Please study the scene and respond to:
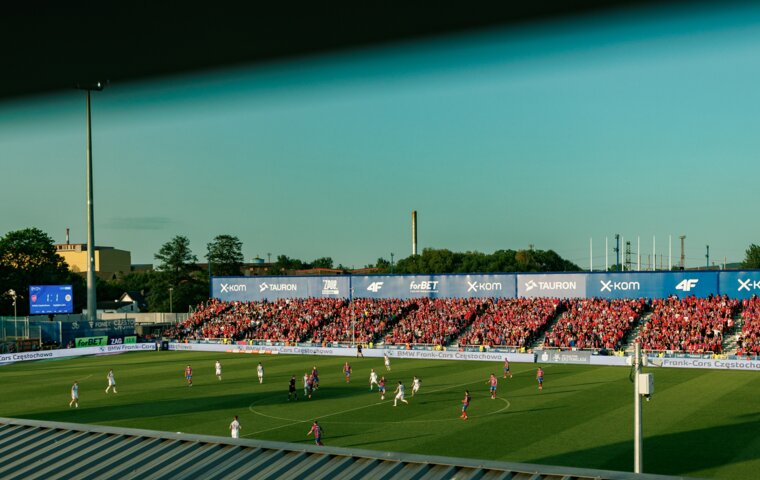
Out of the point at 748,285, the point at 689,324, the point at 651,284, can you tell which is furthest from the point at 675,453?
the point at 651,284

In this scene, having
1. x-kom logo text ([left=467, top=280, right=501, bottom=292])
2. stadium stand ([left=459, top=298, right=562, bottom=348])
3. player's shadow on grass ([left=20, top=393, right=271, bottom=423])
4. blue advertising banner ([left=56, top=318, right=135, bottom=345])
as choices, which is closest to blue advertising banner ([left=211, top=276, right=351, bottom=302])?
blue advertising banner ([left=56, top=318, right=135, bottom=345])

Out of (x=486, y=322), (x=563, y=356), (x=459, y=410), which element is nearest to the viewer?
(x=459, y=410)

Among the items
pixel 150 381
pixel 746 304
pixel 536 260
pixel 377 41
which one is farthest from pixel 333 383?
pixel 536 260

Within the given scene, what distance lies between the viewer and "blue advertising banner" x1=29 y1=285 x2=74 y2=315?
239 feet

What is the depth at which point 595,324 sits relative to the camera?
61.5 m

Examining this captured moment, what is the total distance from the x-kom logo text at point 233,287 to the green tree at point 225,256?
6971 cm

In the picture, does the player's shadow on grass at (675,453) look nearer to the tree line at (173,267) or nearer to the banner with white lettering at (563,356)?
the banner with white lettering at (563,356)

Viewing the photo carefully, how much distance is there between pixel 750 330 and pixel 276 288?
4996 cm

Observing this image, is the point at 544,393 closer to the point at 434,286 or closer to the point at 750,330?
the point at 750,330

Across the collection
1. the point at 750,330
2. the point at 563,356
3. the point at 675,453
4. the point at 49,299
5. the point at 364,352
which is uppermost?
the point at 49,299

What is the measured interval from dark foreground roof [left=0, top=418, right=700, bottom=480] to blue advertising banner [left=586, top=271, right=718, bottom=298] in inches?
2333

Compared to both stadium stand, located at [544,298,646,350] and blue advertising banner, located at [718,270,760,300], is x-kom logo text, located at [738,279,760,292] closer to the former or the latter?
blue advertising banner, located at [718,270,760,300]

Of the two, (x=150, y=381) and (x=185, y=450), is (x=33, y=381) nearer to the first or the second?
(x=150, y=381)

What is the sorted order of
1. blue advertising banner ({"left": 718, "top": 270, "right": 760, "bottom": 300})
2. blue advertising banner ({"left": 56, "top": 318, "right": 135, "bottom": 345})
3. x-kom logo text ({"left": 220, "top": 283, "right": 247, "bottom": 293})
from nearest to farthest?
blue advertising banner ({"left": 718, "top": 270, "right": 760, "bottom": 300}) < blue advertising banner ({"left": 56, "top": 318, "right": 135, "bottom": 345}) < x-kom logo text ({"left": 220, "top": 283, "right": 247, "bottom": 293})
